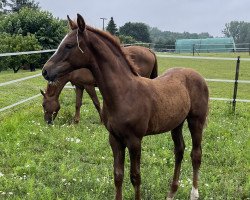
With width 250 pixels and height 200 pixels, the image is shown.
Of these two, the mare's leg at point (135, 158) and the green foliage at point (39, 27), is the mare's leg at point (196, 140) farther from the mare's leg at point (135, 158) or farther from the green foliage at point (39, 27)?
the green foliage at point (39, 27)

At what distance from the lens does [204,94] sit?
174 inches

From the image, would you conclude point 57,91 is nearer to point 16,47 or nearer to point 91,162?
point 91,162

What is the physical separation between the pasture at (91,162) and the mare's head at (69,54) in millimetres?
1506

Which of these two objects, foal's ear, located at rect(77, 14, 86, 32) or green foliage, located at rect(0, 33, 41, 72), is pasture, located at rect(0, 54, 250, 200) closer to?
foal's ear, located at rect(77, 14, 86, 32)

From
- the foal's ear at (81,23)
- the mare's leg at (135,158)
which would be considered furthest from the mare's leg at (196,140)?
the foal's ear at (81,23)

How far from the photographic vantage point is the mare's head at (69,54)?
346 centimetres

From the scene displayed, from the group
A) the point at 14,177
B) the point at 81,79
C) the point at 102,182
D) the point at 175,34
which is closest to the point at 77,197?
the point at 102,182

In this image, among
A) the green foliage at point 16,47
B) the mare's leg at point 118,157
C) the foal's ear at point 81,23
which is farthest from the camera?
the green foliage at point 16,47

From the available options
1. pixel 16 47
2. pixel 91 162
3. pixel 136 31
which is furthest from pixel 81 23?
pixel 136 31

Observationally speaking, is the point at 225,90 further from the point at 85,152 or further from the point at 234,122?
the point at 85,152

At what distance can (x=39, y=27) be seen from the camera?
2961cm

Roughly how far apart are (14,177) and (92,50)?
2142 mm

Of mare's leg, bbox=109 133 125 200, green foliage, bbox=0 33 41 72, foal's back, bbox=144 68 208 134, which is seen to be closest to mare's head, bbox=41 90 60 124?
foal's back, bbox=144 68 208 134

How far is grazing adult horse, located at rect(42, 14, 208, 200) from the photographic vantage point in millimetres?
3482
